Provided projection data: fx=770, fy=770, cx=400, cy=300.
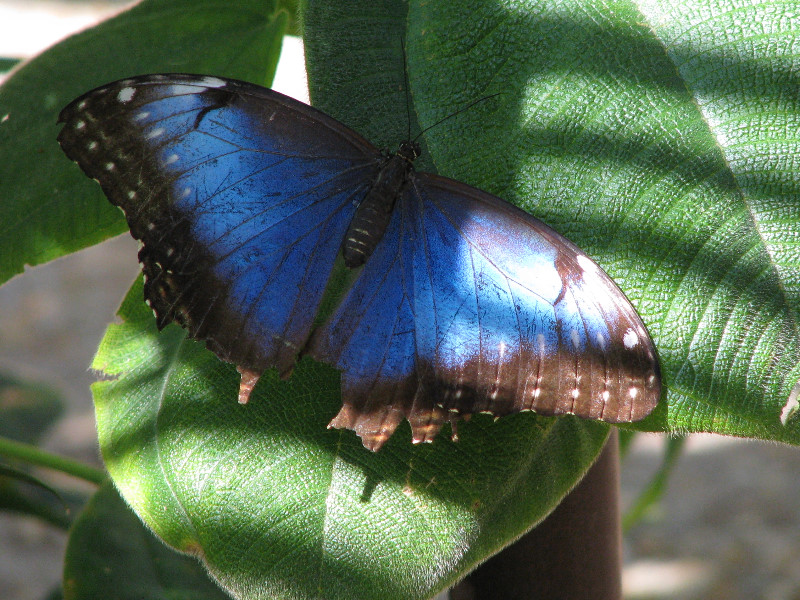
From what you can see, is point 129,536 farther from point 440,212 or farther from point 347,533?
point 440,212

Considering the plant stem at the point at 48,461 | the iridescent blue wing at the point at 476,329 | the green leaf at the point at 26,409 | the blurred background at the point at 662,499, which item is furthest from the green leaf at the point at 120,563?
the blurred background at the point at 662,499

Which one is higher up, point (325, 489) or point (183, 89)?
point (183, 89)

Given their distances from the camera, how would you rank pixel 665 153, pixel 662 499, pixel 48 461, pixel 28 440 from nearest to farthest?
pixel 665 153, pixel 48 461, pixel 28 440, pixel 662 499

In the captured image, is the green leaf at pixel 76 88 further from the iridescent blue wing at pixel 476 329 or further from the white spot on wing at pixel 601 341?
the white spot on wing at pixel 601 341

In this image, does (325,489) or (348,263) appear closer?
(325,489)

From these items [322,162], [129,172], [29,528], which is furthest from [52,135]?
[29,528]

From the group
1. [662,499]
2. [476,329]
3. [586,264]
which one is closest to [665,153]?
[586,264]

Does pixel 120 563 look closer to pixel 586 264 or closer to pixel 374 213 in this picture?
pixel 374 213

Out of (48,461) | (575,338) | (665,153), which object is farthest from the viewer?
(48,461)
